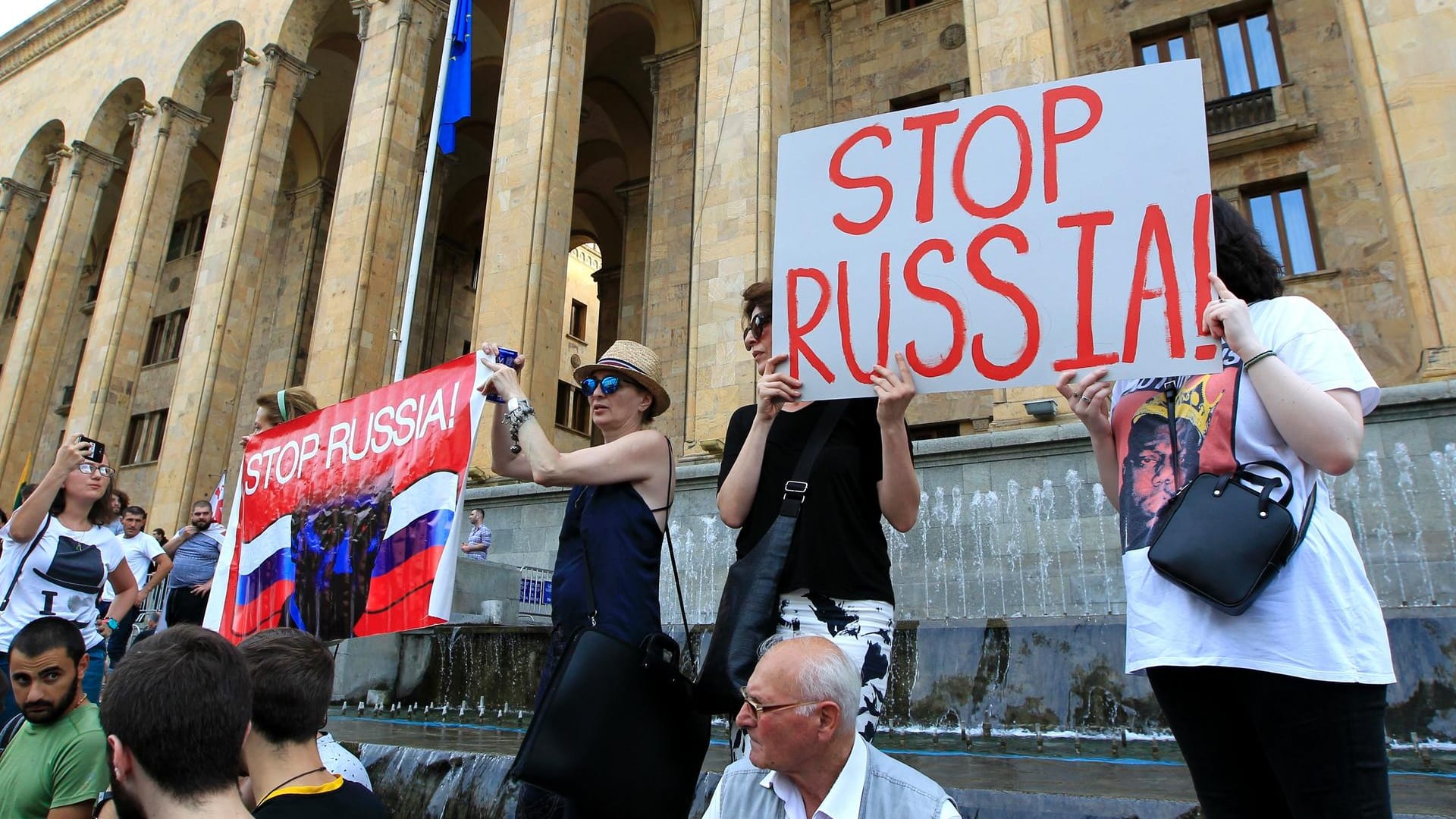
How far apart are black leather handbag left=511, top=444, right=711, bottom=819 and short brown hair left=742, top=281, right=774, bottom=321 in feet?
3.81

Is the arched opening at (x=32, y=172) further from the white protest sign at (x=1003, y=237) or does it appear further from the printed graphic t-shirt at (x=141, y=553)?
the white protest sign at (x=1003, y=237)

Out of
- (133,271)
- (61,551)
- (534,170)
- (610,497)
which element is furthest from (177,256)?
(610,497)

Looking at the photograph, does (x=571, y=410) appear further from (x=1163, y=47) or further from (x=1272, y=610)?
(x=1272, y=610)

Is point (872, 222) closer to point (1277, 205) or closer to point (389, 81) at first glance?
point (1277, 205)

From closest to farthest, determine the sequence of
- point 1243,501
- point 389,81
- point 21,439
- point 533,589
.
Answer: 1. point 1243,501
2. point 533,589
3. point 389,81
4. point 21,439

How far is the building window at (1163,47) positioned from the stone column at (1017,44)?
5.16 m

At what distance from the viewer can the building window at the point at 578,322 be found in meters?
39.3

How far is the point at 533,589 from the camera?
12203mm

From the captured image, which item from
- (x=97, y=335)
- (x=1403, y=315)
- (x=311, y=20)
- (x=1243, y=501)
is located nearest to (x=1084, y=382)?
(x=1243, y=501)

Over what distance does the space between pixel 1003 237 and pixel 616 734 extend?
1874mm

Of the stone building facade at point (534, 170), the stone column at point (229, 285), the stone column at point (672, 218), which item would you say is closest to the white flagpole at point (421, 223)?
the stone building facade at point (534, 170)

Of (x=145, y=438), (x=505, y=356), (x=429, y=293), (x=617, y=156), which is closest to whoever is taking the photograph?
(x=505, y=356)

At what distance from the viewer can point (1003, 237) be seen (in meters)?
2.81

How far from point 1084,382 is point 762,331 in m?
1.07
